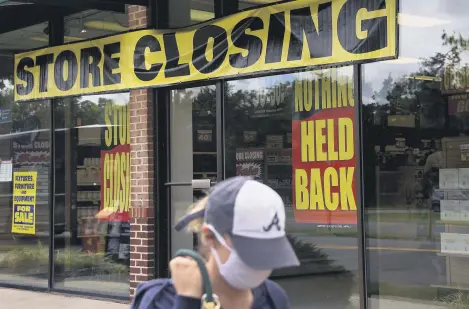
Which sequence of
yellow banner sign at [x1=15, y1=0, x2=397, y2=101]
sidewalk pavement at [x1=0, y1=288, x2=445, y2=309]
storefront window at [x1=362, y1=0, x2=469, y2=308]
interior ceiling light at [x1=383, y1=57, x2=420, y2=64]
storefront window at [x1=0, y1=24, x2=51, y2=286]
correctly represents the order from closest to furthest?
1. yellow banner sign at [x1=15, y1=0, x2=397, y2=101]
2. storefront window at [x1=362, y1=0, x2=469, y2=308]
3. interior ceiling light at [x1=383, y1=57, x2=420, y2=64]
4. sidewalk pavement at [x1=0, y1=288, x2=445, y2=309]
5. storefront window at [x1=0, y1=24, x2=51, y2=286]

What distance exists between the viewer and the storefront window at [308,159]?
677 cm

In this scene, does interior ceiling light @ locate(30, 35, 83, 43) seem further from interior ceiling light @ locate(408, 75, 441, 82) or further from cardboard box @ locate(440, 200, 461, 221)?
cardboard box @ locate(440, 200, 461, 221)

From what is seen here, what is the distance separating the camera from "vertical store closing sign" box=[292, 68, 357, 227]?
6.69 m

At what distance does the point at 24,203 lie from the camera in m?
10.1

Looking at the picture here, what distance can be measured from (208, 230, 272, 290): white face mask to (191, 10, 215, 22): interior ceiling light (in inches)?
244

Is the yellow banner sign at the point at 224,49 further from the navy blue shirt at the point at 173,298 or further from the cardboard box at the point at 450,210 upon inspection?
the navy blue shirt at the point at 173,298

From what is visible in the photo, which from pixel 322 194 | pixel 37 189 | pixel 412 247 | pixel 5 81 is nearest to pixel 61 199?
pixel 37 189

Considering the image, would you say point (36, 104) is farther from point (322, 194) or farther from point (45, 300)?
point (322, 194)

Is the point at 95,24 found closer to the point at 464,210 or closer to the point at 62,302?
the point at 62,302

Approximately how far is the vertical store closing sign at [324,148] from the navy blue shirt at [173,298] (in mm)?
4711

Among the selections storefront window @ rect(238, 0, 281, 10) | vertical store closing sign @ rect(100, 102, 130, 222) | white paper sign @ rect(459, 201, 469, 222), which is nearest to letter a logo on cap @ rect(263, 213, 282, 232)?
storefront window @ rect(238, 0, 281, 10)

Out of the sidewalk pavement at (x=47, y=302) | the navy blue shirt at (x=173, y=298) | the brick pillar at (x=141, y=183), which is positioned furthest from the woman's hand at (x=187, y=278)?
the sidewalk pavement at (x=47, y=302)

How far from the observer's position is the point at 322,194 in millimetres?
6879

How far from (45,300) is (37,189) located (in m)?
1.74
